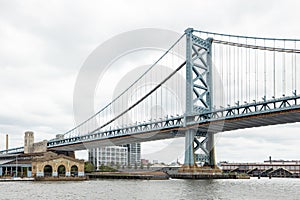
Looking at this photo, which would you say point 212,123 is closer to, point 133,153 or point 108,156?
point 108,156

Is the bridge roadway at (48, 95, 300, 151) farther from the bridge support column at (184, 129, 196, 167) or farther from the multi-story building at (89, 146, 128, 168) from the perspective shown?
the multi-story building at (89, 146, 128, 168)

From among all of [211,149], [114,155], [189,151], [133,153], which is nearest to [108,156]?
[114,155]

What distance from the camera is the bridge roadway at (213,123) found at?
5731 centimetres

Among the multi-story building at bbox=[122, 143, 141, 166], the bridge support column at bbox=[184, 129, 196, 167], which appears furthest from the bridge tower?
the multi-story building at bbox=[122, 143, 141, 166]

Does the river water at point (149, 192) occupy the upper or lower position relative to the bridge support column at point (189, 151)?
lower

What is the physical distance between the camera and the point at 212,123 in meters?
64.9

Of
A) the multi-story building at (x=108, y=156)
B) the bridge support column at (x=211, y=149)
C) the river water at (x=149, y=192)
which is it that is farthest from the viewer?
the multi-story building at (x=108, y=156)

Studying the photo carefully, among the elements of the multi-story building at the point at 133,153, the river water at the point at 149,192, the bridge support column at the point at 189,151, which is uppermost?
the bridge support column at the point at 189,151

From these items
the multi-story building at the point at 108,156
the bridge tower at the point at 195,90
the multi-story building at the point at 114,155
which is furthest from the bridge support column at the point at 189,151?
the multi-story building at the point at 108,156

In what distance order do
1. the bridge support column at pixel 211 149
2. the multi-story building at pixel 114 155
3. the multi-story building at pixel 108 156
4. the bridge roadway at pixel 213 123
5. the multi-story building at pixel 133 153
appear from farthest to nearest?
1. the multi-story building at pixel 133 153
2. the multi-story building at pixel 114 155
3. the multi-story building at pixel 108 156
4. the bridge support column at pixel 211 149
5. the bridge roadway at pixel 213 123

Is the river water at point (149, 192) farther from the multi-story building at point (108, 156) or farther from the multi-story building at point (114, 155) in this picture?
the multi-story building at point (108, 156)

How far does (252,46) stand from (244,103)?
31.9 feet

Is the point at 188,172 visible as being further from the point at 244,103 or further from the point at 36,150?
the point at 36,150

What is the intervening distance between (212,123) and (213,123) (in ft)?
0.53
